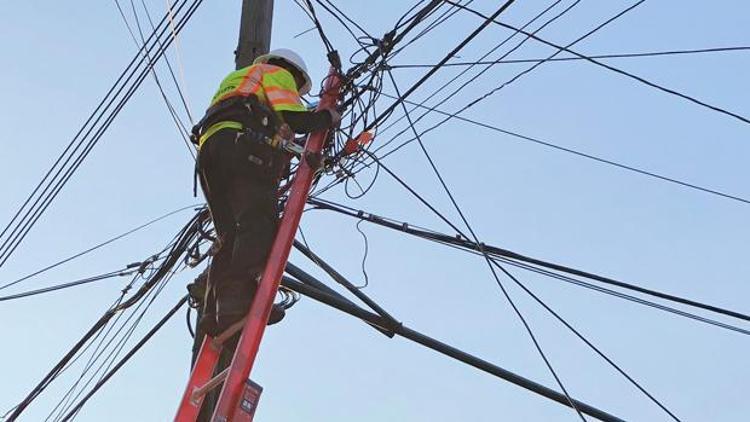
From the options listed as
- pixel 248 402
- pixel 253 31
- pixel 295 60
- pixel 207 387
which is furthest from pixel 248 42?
pixel 248 402

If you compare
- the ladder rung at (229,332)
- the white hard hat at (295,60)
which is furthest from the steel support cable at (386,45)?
the ladder rung at (229,332)

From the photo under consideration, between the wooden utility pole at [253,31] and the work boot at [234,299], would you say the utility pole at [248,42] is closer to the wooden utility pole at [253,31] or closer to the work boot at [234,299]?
the wooden utility pole at [253,31]

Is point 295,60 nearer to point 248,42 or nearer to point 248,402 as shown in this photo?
point 248,42

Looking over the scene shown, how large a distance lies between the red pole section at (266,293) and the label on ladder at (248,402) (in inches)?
0.8

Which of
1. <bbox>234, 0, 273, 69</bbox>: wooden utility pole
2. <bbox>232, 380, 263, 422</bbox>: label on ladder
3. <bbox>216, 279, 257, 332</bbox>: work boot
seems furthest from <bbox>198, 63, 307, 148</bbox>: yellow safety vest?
<bbox>234, 0, 273, 69</bbox>: wooden utility pole

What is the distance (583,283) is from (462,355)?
0.88 meters

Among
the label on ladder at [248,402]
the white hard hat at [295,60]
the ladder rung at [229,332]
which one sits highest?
the white hard hat at [295,60]

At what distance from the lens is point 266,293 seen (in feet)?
12.0

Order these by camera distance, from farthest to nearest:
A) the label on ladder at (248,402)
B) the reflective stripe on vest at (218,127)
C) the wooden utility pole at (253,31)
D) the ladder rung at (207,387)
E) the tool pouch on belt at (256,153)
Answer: the wooden utility pole at (253,31)
the reflective stripe on vest at (218,127)
the tool pouch on belt at (256,153)
the ladder rung at (207,387)
the label on ladder at (248,402)

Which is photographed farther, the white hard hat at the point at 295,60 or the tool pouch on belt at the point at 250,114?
the white hard hat at the point at 295,60

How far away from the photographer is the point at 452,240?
5.69m

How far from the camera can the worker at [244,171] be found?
3.94 metres

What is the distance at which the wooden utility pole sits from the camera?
6.00 m

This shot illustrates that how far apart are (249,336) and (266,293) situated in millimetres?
209
